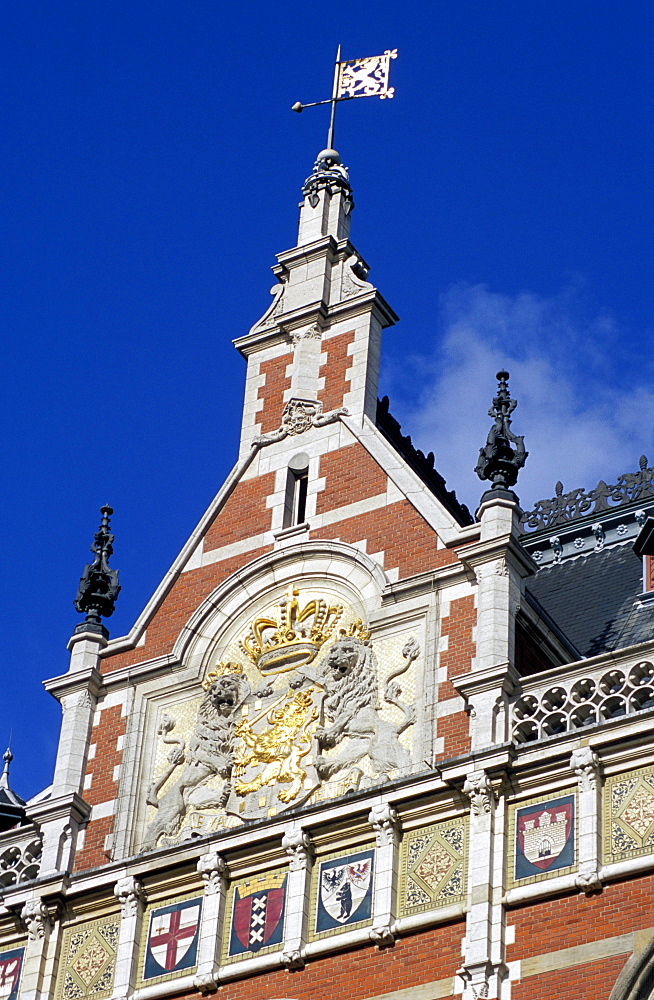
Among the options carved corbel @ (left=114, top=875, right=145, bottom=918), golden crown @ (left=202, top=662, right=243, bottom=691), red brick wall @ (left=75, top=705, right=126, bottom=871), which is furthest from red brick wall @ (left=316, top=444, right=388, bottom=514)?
carved corbel @ (left=114, top=875, right=145, bottom=918)

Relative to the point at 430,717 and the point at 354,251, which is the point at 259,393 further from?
the point at 430,717

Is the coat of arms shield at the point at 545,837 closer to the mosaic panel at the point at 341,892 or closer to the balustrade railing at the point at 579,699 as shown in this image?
the balustrade railing at the point at 579,699

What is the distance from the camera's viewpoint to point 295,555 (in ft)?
92.3

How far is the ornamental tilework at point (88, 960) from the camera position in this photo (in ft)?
85.1

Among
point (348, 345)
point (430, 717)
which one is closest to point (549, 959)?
point (430, 717)

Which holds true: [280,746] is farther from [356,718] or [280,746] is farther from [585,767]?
[585,767]

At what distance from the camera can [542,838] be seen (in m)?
24.0

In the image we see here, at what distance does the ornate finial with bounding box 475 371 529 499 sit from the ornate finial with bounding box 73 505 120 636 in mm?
5116

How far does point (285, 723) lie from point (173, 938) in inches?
109

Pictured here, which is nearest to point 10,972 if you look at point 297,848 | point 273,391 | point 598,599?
point 297,848

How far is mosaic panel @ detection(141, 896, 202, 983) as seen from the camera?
83.7 ft

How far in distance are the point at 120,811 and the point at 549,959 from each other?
612 cm

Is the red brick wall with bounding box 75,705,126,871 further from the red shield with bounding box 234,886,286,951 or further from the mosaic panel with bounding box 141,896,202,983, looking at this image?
the red shield with bounding box 234,886,286,951

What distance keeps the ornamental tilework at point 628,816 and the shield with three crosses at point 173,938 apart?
15.9 ft
